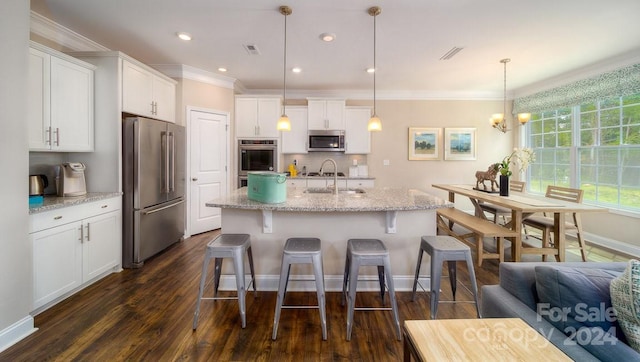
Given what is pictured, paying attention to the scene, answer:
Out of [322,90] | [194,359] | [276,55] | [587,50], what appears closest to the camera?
[194,359]

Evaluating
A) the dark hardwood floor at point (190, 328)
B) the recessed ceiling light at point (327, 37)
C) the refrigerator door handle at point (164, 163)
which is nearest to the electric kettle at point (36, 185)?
the dark hardwood floor at point (190, 328)

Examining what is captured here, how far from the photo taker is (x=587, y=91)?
3939 millimetres

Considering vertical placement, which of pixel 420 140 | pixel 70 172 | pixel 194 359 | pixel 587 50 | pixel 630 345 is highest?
pixel 587 50

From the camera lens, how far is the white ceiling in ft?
8.12

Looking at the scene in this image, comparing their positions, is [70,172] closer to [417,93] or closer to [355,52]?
[355,52]

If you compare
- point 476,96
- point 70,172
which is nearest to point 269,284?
point 70,172

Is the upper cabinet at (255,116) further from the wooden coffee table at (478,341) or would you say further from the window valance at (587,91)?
the window valance at (587,91)

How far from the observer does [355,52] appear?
3.48 meters

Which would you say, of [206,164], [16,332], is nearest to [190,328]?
[16,332]

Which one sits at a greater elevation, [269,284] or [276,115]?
[276,115]

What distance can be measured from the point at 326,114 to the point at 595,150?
164 inches

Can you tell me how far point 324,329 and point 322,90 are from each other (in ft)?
14.6

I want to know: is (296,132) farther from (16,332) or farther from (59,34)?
(16,332)

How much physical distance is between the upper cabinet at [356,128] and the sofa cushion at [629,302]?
4.35 meters
